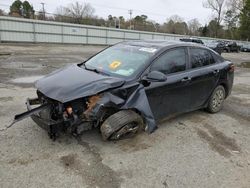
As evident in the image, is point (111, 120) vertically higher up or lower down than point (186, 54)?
lower down

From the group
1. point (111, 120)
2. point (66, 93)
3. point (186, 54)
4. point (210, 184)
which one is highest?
point (186, 54)

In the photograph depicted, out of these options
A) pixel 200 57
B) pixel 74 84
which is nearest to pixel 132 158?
pixel 74 84

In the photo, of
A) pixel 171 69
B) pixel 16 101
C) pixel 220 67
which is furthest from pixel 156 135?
pixel 16 101

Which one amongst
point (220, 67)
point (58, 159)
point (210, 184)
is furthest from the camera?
point (220, 67)

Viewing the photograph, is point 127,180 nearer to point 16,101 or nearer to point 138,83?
point 138,83

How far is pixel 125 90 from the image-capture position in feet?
11.9

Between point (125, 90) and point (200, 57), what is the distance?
2.26m

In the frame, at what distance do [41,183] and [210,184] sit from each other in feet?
6.57

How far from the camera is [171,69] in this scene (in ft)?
14.3

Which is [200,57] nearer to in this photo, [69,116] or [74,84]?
[74,84]

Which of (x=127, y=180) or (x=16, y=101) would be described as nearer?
(x=127, y=180)

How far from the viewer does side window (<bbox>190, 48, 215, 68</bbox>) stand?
4.87m

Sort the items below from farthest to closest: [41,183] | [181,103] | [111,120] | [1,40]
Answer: [1,40] → [181,103] → [111,120] → [41,183]

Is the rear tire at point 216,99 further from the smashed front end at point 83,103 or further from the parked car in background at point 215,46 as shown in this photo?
the parked car in background at point 215,46
